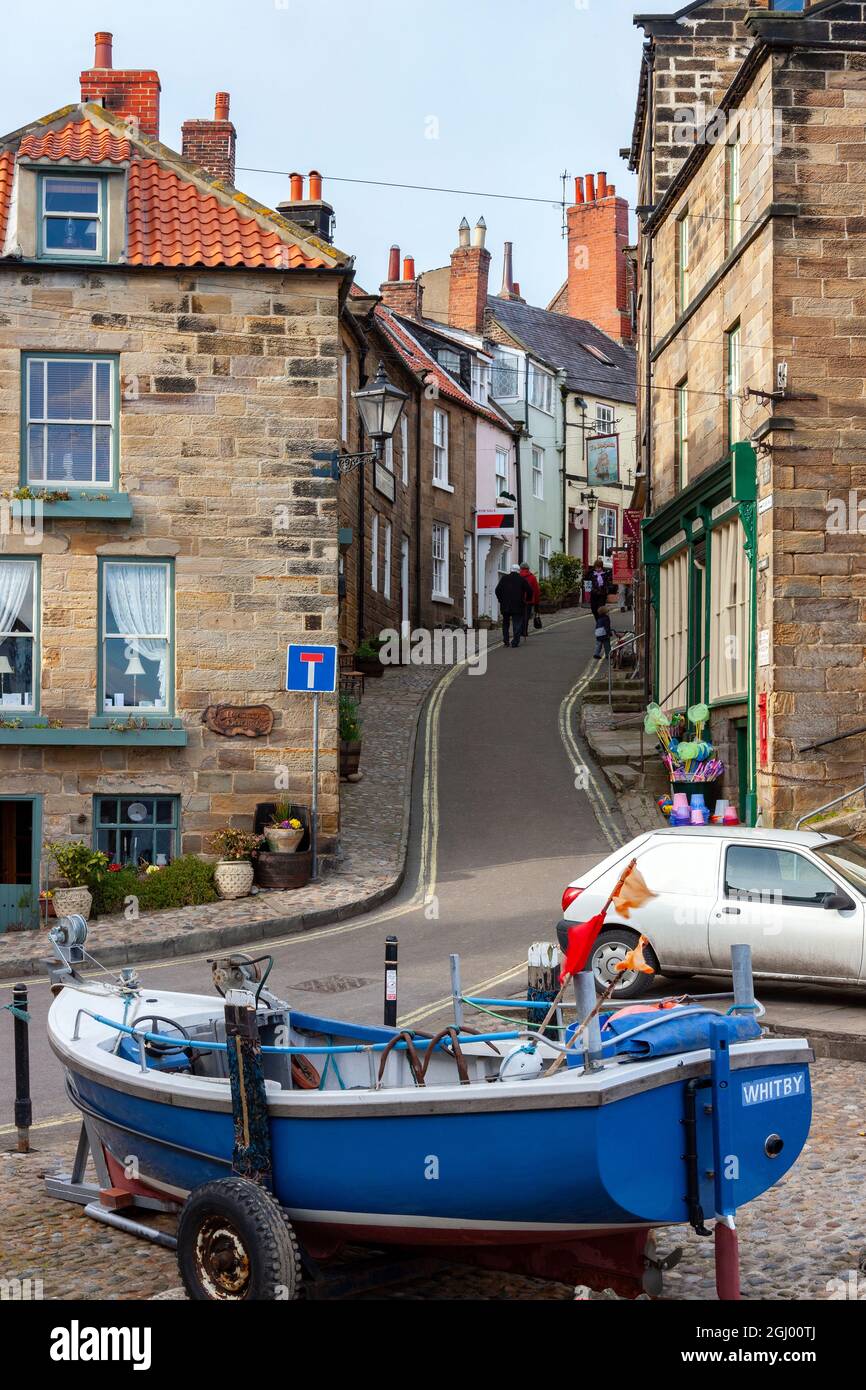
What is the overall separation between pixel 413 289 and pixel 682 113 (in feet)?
70.8

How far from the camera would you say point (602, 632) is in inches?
1353

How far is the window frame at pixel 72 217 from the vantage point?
62.1 feet

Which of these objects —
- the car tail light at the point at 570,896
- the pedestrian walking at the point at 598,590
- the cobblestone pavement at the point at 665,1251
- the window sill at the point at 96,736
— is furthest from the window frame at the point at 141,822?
the pedestrian walking at the point at 598,590

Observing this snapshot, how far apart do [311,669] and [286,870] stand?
2.45 m

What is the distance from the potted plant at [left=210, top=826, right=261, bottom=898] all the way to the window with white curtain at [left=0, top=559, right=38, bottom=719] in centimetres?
296

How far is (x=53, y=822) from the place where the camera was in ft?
60.8

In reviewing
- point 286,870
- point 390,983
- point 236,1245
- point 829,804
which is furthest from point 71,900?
point 236,1245

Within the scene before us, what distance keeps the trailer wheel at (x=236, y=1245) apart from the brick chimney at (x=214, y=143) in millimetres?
22690

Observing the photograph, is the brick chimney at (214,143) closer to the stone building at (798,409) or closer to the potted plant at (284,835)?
the stone building at (798,409)

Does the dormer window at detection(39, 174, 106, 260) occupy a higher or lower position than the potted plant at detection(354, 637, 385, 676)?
higher

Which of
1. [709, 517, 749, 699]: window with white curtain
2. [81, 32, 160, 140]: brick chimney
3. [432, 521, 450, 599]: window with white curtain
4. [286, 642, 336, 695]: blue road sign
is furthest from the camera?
[432, 521, 450, 599]: window with white curtain

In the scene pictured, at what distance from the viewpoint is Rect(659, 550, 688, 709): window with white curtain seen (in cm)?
2444

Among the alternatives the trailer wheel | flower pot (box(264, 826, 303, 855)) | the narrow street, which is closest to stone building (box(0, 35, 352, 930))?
flower pot (box(264, 826, 303, 855))

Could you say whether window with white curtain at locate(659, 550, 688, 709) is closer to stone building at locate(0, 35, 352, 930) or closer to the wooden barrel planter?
stone building at locate(0, 35, 352, 930)
